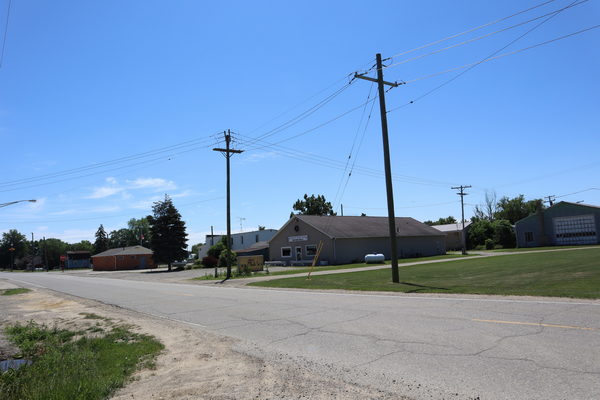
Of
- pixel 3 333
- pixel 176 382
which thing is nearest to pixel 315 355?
pixel 176 382

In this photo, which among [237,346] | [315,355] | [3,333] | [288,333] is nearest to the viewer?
[315,355]

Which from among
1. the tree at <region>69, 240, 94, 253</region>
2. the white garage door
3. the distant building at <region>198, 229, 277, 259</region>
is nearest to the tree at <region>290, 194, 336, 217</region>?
the distant building at <region>198, 229, 277, 259</region>

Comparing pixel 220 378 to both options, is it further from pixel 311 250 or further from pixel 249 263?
pixel 311 250

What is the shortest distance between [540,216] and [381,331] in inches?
2213

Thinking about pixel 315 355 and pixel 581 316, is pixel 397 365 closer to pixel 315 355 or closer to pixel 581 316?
pixel 315 355

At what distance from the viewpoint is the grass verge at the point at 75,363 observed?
5812 mm

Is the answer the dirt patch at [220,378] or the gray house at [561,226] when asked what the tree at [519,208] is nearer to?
the gray house at [561,226]

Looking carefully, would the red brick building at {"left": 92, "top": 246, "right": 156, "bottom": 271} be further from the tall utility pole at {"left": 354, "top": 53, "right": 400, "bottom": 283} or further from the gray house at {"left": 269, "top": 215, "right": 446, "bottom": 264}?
the tall utility pole at {"left": 354, "top": 53, "right": 400, "bottom": 283}

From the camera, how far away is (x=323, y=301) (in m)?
14.4

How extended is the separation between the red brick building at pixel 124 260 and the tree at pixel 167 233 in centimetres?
1710

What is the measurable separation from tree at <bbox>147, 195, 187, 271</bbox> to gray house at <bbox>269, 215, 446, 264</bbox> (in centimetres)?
1649

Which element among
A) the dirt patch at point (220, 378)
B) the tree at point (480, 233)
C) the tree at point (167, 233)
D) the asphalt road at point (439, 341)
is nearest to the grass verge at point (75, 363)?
the dirt patch at point (220, 378)

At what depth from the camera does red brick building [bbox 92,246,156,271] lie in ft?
247

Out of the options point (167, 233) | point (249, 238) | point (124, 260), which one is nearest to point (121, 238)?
point (124, 260)
